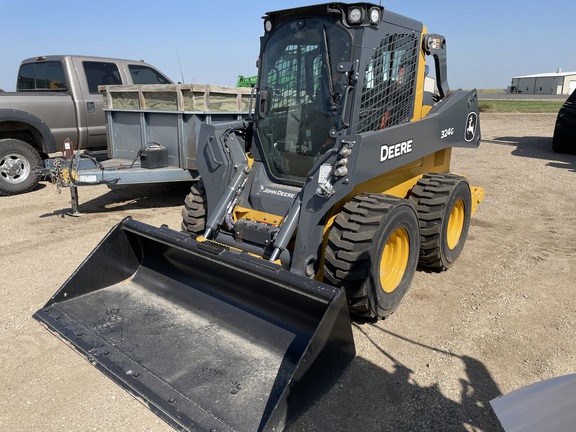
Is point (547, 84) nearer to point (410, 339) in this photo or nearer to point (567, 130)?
point (567, 130)

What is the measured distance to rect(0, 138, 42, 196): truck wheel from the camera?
7.40 m

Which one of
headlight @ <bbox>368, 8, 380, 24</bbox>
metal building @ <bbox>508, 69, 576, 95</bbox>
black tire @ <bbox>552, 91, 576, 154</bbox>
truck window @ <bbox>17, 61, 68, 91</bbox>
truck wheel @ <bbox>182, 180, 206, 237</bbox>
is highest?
metal building @ <bbox>508, 69, 576, 95</bbox>

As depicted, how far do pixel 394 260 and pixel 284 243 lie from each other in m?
1.05

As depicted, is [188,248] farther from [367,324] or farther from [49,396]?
[367,324]

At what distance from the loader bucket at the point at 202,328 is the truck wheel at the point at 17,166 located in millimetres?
4656

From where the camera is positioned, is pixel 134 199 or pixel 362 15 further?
pixel 134 199

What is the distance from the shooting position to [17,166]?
7.61 meters

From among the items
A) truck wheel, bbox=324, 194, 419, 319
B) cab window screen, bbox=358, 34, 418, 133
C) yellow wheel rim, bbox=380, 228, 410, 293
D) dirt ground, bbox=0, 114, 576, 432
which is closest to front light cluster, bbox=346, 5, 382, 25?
cab window screen, bbox=358, 34, 418, 133

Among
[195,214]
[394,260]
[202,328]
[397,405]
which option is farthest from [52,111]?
[397,405]

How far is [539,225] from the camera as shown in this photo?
6371 mm

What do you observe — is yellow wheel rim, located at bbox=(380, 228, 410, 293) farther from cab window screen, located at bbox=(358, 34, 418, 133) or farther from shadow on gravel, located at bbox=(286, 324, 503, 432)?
A: cab window screen, located at bbox=(358, 34, 418, 133)

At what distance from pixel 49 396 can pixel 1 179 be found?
19.1ft

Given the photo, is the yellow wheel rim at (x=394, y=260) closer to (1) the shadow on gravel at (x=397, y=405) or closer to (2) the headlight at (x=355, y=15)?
(1) the shadow on gravel at (x=397, y=405)

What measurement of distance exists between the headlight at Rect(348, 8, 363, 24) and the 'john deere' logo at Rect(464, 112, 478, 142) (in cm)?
220
